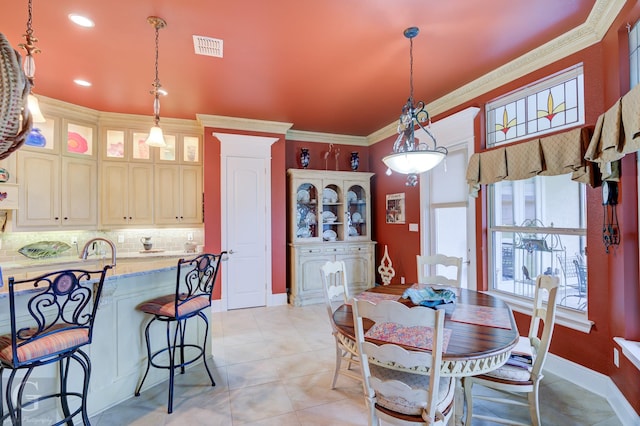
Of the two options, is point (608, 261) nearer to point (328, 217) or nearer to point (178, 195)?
point (328, 217)

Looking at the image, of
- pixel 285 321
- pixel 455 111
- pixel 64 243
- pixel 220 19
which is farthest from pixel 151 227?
pixel 455 111

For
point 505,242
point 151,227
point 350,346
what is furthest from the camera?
point 151,227

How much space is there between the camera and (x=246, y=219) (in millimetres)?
4680

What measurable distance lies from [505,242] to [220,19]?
11.0 feet

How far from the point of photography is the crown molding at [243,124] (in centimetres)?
451

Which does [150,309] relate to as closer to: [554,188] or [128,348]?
[128,348]

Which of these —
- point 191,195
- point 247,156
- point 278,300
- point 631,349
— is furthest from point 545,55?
point 191,195

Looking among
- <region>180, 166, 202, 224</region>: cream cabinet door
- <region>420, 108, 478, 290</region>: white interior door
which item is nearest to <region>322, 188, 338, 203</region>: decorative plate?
<region>420, 108, 478, 290</region>: white interior door

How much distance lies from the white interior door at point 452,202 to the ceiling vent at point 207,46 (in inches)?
106

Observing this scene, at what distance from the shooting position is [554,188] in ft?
9.11

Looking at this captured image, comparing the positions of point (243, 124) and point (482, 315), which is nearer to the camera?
point (482, 315)

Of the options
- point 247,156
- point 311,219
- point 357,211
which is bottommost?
point 311,219

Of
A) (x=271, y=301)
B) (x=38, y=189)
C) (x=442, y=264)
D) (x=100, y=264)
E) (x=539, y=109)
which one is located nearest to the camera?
(x=539, y=109)

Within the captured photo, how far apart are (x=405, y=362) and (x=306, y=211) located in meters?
3.93
